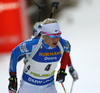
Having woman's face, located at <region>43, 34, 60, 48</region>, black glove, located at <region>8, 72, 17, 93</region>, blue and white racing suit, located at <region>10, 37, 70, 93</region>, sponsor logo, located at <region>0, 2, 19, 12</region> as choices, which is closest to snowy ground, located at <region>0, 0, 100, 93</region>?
sponsor logo, located at <region>0, 2, 19, 12</region>

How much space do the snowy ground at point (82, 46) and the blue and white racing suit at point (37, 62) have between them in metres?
1.58

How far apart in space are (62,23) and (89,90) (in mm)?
5192

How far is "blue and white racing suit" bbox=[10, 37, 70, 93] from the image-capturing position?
2.66m

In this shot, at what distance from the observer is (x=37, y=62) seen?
2744 millimetres

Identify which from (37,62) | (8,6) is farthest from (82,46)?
(37,62)

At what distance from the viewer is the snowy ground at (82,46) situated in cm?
478

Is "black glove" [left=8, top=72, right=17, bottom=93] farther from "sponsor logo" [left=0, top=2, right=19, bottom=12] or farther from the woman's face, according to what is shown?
"sponsor logo" [left=0, top=2, right=19, bottom=12]

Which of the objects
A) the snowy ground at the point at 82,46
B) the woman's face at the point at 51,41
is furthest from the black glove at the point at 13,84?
the snowy ground at the point at 82,46

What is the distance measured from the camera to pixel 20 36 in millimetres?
7480

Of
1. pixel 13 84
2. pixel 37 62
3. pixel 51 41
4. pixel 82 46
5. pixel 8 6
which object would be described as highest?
pixel 51 41

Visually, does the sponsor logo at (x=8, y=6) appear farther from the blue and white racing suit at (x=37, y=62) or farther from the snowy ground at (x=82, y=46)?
the blue and white racing suit at (x=37, y=62)

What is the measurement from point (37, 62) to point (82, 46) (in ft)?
15.1

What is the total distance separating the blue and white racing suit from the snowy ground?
62.4 inches

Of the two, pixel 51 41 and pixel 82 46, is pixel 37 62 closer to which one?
pixel 51 41
